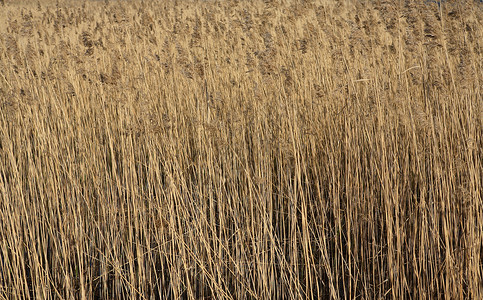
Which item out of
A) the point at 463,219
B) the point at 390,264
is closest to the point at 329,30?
the point at 463,219

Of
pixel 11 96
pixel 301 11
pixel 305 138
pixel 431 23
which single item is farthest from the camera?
pixel 301 11

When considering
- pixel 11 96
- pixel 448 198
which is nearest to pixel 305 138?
pixel 448 198

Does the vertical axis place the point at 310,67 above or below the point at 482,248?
above

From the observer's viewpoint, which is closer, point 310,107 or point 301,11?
point 310,107

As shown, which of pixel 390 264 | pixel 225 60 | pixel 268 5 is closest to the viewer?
pixel 390 264

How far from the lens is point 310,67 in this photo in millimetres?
4480

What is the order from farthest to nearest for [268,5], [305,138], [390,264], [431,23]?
[268,5], [305,138], [431,23], [390,264]

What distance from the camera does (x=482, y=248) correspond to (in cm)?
230

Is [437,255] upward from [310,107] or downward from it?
downward

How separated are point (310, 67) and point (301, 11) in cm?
53

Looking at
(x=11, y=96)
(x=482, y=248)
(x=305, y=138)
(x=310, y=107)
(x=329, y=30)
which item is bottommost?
(x=482, y=248)

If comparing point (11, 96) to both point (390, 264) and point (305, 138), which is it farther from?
point (390, 264)

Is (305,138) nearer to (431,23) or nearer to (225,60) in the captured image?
(431,23)

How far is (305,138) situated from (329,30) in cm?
142
